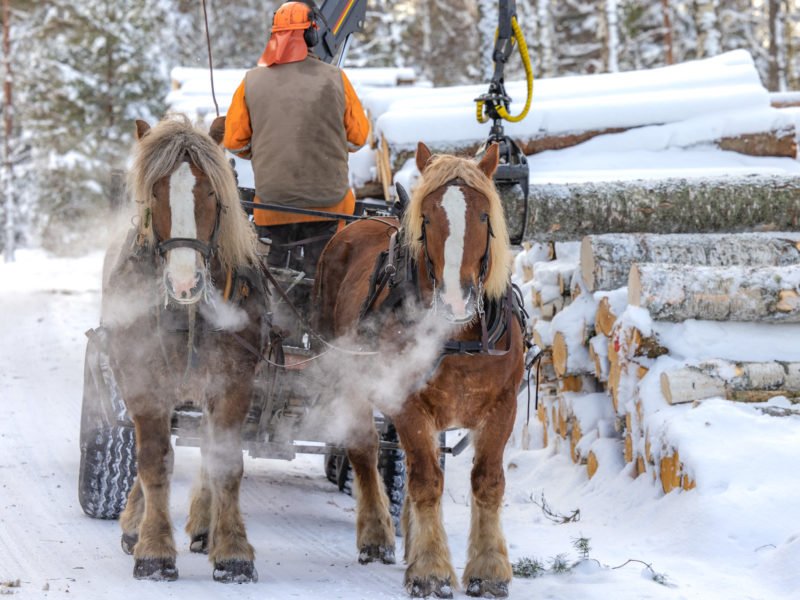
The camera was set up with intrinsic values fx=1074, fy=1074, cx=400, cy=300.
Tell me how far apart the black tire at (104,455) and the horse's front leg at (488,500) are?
2.23 m

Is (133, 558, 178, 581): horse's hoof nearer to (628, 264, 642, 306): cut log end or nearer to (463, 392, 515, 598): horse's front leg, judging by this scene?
(463, 392, 515, 598): horse's front leg

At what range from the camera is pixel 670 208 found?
803 centimetres

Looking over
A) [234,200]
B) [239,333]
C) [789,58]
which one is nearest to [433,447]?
[239,333]

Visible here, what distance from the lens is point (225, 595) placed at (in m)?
4.64

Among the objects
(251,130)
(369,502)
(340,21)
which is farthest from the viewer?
(340,21)

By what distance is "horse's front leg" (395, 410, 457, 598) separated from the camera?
4781 mm

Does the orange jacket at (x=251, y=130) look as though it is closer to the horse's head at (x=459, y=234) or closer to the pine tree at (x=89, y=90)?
the horse's head at (x=459, y=234)

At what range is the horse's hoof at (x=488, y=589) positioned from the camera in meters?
4.81

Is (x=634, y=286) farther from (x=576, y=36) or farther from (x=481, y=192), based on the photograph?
(x=576, y=36)

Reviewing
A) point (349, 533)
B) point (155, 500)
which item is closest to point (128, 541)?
point (155, 500)

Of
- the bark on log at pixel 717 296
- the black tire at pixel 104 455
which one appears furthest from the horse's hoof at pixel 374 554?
the bark on log at pixel 717 296

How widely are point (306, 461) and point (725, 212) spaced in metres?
3.94

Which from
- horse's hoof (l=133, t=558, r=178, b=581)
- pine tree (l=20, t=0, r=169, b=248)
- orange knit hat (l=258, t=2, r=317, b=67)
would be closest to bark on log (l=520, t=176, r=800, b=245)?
orange knit hat (l=258, t=2, r=317, b=67)

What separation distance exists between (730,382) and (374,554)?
243cm
